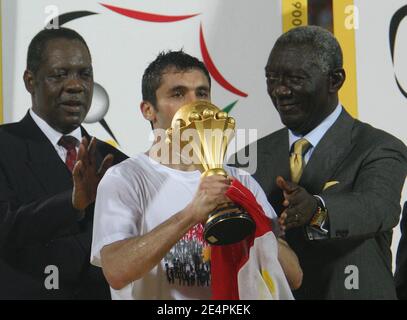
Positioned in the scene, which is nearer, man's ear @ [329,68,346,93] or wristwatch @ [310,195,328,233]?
wristwatch @ [310,195,328,233]

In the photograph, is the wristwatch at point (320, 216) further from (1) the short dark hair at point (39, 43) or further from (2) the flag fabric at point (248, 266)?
(1) the short dark hair at point (39, 43)

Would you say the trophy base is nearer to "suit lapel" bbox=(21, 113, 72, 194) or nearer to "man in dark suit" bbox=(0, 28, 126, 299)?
"man in dark suit" bbox=(0, 28, 126, 299)

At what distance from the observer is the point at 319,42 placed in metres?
2.81

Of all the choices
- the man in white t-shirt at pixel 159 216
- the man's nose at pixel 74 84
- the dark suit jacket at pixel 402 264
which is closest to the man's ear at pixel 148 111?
the man in white t-shirt at pixel 159 216

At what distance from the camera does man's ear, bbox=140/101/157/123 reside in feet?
8.86

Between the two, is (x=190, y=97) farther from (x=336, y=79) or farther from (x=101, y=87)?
(x=336, y=79)

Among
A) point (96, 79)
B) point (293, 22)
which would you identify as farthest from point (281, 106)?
point (96, 79)

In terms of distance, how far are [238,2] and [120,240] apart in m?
0.99

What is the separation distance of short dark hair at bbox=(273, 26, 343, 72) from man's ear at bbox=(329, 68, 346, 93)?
0.02 meters

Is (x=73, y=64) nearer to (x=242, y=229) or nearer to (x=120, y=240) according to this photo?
(x=120, y=240)

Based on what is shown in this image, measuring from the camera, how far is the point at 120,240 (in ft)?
8.04

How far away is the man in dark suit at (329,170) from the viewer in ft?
8.87

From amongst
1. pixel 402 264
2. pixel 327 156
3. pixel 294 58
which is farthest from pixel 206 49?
pixel 402 264

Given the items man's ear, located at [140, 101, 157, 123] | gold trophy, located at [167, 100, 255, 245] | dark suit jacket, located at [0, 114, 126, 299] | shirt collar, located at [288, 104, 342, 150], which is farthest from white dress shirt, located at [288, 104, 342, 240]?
dark suit jacket, located at [0, 114, 126, 299]
